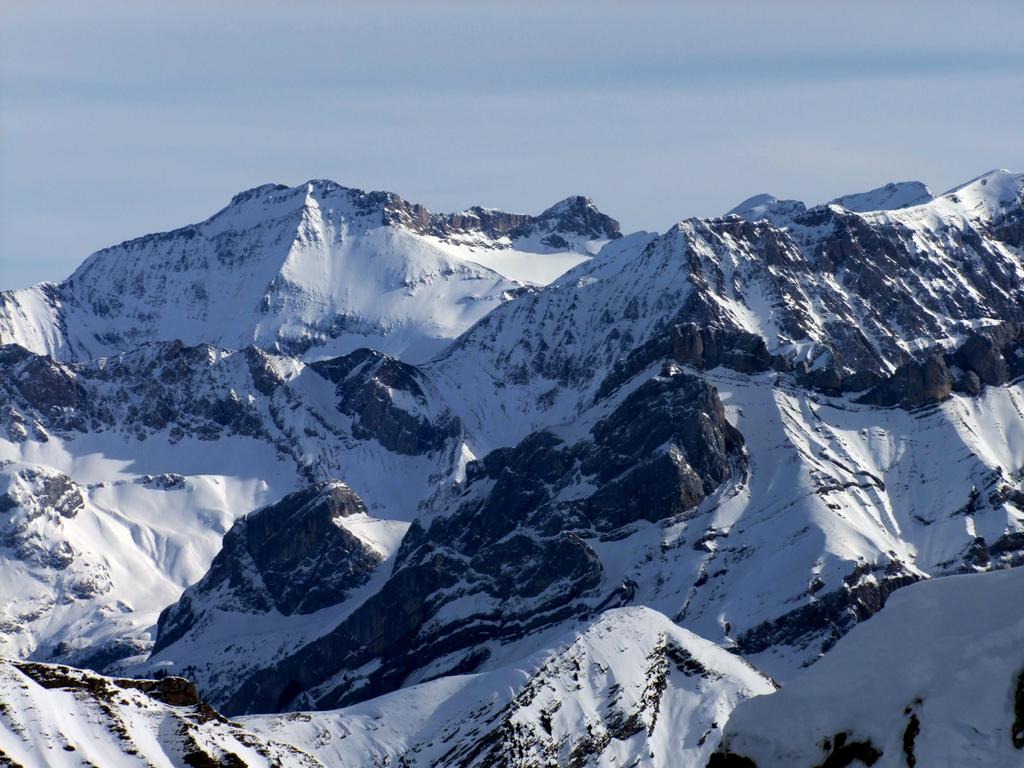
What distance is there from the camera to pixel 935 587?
59281mm

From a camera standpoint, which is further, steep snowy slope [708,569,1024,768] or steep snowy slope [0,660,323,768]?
steep snowy slope [0,660,323,768]

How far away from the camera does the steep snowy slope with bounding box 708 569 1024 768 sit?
181ft

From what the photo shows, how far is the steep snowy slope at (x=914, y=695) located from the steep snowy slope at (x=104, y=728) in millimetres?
118309

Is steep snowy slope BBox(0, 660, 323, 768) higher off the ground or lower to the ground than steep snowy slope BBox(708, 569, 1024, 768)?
lower

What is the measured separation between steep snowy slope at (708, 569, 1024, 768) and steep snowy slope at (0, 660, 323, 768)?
118 metres

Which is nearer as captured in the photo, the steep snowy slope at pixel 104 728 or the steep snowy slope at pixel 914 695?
the steep snowy slope at pixel 914 695

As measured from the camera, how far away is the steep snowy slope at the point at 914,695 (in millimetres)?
55094

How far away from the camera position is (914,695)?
56.3 meters

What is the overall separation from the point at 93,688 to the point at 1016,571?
5584 inches

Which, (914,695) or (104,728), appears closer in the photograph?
(914,695)

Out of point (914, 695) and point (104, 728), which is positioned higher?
point (914, 695)

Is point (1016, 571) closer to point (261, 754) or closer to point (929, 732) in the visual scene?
point (929, 732)

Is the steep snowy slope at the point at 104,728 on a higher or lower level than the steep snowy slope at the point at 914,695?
lower

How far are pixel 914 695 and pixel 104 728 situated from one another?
134245mm
